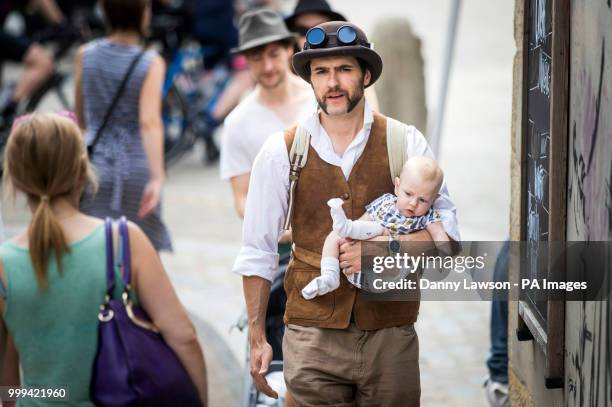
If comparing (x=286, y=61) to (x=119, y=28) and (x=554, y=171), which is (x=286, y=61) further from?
(x=554, y=171)

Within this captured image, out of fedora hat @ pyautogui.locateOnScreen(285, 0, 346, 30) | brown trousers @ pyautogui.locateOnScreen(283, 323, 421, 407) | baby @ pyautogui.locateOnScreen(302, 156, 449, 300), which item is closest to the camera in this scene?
baby @ pyautogui.locateOnScreen(302, 156, 449, 300)

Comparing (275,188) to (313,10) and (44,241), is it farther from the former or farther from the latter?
(313,10)

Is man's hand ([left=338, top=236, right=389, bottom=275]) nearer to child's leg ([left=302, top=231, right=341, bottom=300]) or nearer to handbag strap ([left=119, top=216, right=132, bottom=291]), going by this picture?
child's leg ([left=302, top=231, right=341, bottom=300])

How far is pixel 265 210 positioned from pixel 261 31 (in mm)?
1979

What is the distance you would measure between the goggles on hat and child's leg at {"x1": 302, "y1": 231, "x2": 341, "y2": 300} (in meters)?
0.62

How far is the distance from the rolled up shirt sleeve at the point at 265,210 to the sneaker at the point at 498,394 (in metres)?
1.90

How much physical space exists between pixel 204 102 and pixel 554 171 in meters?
8.87

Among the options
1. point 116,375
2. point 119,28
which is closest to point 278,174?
point 116,375

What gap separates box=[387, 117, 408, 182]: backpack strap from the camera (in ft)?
12.6

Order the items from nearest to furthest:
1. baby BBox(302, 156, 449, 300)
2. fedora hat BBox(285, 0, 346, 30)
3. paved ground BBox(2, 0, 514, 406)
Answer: baby BBox(302, 156, 449, 300) < fedora hat BBox(285, 0, 346, 30) < paved ground BBox(2, 0, 514, 406)

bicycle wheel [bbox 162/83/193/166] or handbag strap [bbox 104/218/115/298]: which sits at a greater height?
bicycle wheel [bbox 162/83/193/166]

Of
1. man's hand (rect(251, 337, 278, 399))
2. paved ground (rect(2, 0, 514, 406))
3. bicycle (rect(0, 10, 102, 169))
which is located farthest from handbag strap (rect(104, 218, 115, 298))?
bicycle (rect(0, 10, 102, 169))

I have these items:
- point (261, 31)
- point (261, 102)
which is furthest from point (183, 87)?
point (261, 102)

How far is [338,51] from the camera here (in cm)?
379
